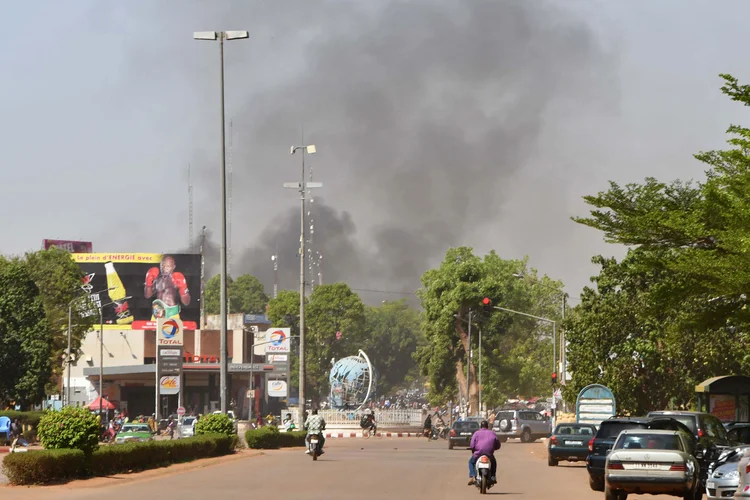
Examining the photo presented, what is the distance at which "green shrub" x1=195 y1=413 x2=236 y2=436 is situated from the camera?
135 feet

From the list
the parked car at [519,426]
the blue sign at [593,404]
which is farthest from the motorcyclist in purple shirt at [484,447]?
the parked car at [519,426]

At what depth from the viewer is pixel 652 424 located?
1081 inches

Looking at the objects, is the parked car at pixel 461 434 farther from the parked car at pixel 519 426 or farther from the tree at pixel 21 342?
the tree at pixel 21 342

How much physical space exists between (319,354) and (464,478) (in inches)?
4345

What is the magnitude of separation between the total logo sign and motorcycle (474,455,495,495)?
6319cm

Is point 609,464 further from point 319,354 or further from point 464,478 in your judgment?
point 319,354

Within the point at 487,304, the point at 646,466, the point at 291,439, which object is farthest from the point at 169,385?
the point at 646,466

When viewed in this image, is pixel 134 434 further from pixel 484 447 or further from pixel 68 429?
pixel 484 447

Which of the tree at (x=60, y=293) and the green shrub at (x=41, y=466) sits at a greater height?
the tree at (x=60, y=293)

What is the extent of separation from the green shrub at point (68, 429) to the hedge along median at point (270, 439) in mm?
18890

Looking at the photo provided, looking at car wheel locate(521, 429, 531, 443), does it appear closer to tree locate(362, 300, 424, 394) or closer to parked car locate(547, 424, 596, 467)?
parked car locate(547, 424, 596, 467)

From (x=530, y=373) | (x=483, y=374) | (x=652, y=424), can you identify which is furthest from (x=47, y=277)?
(x=652, y=424)

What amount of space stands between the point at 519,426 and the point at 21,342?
31237 mm

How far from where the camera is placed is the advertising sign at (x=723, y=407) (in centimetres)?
4088
